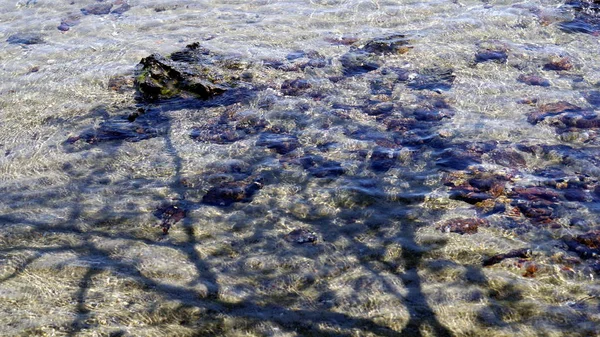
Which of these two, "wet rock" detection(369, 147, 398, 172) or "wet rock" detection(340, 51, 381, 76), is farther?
"wet rock" detection(340, 51, 381, 76)

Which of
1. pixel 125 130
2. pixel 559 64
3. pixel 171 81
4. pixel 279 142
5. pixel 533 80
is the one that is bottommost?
pixel 279 142

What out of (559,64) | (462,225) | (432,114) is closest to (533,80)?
(559,64)

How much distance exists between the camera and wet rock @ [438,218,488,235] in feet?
21.3

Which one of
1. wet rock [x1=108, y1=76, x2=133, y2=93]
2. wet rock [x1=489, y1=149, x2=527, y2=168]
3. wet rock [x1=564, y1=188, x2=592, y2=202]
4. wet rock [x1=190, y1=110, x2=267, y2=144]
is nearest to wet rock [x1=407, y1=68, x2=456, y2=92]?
wet rock [x1=489, y1=149, x2=527, y2=168]

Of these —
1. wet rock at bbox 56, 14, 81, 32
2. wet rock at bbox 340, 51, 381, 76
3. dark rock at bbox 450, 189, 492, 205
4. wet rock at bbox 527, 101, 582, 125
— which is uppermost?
wet rock at bbox 56, 14, 81, 32

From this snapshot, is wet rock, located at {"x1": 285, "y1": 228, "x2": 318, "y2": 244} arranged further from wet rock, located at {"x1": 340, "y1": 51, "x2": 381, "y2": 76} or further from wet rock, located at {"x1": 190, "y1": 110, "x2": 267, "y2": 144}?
wet rock, located at {"x1": 340, "y1": 51, "x2": 381, "y2": 76}

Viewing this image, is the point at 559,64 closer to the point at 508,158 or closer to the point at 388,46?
the point at 388,46

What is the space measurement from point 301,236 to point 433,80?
16.1 ft

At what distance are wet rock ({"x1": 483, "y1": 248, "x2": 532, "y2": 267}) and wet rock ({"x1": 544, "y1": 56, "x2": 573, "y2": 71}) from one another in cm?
527

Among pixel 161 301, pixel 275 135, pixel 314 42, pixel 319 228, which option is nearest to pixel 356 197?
pixel 319 228

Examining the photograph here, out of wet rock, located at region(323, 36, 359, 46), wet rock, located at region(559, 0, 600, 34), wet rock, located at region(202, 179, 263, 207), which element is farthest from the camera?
wet rock, located at region(323, 36, 359, 46)

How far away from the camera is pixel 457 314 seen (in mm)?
5332

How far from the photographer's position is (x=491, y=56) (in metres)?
10.6

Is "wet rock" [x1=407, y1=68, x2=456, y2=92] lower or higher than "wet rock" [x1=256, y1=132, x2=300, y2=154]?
higher
